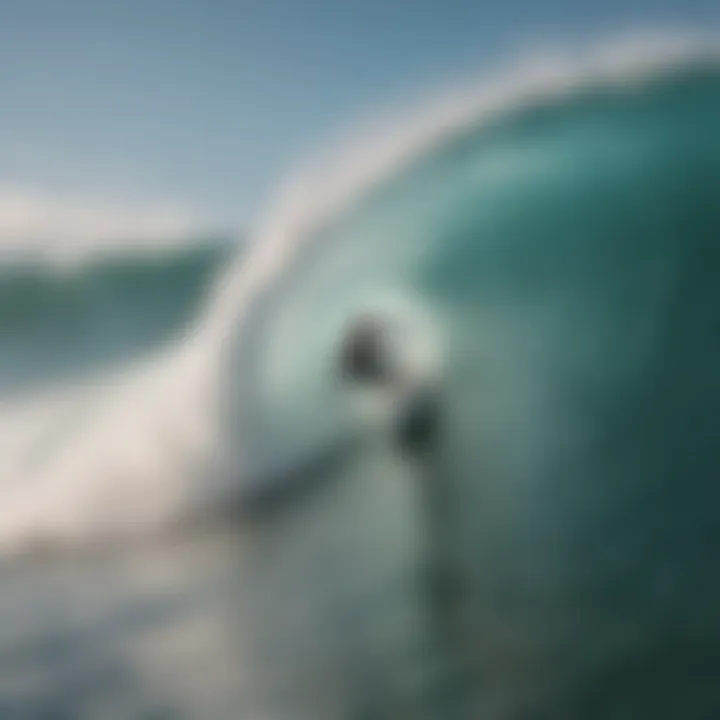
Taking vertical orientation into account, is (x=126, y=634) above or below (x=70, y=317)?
below

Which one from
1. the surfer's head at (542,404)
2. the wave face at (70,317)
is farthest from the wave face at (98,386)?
the surfer's head at (542,404)

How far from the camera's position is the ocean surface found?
1.15m

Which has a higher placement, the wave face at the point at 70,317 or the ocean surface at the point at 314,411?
the wave face at the point at 70,317

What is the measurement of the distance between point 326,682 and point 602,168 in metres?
0.71

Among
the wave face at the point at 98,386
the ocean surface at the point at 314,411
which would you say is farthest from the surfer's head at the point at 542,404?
the wave face at the point at 98,386

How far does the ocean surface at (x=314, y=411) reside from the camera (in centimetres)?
115

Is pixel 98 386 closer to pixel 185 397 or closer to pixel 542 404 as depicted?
pixel 185 397

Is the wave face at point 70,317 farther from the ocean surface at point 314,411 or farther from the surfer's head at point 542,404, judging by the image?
the surfer's head at point 542,404

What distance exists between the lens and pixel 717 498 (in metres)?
1.16

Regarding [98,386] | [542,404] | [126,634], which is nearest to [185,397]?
[98,386]

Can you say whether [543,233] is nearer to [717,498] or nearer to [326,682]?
[717,498]

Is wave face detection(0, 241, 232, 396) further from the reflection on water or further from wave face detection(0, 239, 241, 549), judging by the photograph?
the reflection on water

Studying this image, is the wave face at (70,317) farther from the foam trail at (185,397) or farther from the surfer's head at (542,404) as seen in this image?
the surfer's head at (542,404)

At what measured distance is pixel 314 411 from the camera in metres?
1.22
